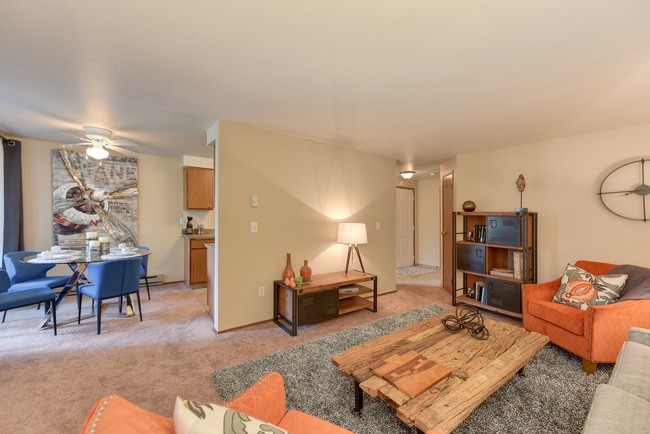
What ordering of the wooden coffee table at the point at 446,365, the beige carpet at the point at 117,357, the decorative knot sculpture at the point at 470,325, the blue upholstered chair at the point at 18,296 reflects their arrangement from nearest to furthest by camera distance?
the wooden coffee table at the point at 446,365 → the beige carpet at the point at 117,357 → the decorative knot sculpture at the point at 470,325 → the blue upholstered chair at the point at 18,296

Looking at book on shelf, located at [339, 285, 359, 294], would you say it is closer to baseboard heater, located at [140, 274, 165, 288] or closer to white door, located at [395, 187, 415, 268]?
white door, located at [395, 187, 415, 268]

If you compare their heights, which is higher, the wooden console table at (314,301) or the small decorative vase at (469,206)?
the small decorative vase at (469,206)

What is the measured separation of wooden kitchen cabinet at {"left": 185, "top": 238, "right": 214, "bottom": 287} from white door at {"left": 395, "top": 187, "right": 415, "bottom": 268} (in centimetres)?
429

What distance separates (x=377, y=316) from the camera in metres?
3.50

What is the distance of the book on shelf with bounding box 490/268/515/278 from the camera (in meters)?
3.54

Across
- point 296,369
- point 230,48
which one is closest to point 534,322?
point 296,369

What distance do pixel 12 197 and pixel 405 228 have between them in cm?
704

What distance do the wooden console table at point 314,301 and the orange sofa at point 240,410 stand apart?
6.08 ft

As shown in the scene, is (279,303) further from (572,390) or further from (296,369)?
(572,390)

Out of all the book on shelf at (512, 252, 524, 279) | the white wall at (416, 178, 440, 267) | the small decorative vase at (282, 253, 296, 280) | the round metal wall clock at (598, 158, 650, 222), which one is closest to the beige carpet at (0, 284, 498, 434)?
the small decorative vase at (282, 253, 296, 280)

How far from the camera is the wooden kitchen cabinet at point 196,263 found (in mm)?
4703

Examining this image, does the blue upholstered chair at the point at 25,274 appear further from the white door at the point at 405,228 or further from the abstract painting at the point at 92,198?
the white door at the point at 405,228

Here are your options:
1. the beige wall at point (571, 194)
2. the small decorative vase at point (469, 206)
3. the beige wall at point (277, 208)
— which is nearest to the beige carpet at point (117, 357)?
the beige wall at point (277, 208)

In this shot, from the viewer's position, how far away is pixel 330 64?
1838mm
